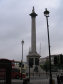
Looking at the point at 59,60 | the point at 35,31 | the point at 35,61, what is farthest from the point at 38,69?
the point at 59,60

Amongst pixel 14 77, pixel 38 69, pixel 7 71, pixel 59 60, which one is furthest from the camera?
pixel 38 69

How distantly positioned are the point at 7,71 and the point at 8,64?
51cm

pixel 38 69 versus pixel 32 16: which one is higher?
pixel 32 16

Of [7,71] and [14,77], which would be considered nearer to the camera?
[7,71]

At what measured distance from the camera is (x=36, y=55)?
102 m

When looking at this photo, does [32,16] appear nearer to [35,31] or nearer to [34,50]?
[35,31]

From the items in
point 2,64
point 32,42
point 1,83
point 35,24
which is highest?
point 35,24

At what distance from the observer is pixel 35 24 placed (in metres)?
103

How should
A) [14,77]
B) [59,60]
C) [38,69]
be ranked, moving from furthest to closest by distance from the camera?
1. [38,69]
2. [14,77]
3. [59,60]

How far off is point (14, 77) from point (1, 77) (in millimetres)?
→ 33246

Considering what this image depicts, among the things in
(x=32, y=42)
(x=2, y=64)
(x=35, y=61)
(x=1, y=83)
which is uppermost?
(x=32, y=42)

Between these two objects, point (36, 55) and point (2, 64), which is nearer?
point (2, 64)

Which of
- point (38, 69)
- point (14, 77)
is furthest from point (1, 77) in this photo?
point (38, 69)

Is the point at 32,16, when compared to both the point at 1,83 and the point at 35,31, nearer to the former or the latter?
the point at 35,31
